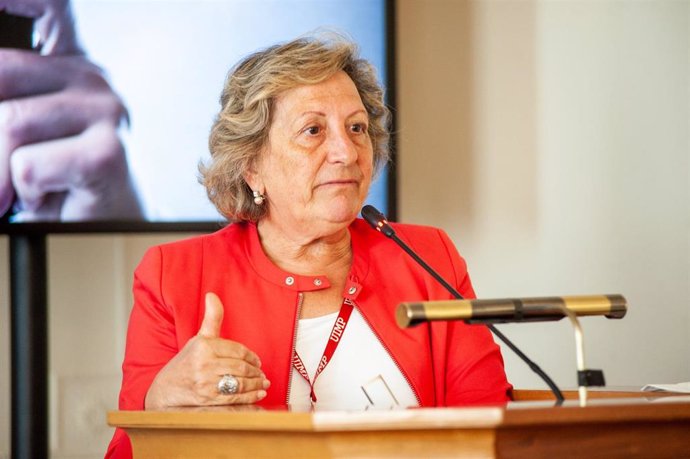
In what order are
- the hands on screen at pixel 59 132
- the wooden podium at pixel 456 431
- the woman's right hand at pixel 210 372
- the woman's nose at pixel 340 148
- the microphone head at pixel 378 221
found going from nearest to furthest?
the wooden podium at pixel 456 431 < the woman's right hand at pixel 210 372 < the microphone head at pixel 378 221 < the woman's nose at pixel 340 148 < the hands on screen at pixel 59 132

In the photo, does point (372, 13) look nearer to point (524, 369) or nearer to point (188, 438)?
point (524, 369)

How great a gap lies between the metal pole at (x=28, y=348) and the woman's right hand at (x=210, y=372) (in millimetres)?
1510

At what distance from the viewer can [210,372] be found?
180cm

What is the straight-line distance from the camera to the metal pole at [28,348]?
127 inches

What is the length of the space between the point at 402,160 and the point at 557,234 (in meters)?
0.63

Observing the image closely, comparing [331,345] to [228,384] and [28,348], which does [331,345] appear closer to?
[228,384]

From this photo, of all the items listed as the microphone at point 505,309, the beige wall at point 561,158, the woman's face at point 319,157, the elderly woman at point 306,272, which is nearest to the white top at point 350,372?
the elderly woman at point 306,272

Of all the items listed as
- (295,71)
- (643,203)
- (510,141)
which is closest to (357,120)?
(295,71)

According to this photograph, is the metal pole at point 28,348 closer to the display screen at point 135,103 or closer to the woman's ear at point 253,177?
the display screen at point 135,103

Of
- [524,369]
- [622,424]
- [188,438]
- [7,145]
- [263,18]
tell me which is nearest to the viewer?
[622,424]

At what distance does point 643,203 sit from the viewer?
12.7 feet

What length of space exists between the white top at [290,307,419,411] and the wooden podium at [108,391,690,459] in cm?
65

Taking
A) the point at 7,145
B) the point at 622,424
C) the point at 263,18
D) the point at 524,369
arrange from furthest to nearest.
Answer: the point at 524,369, the point at 263,18, the point at 7,145, the point at 622,424

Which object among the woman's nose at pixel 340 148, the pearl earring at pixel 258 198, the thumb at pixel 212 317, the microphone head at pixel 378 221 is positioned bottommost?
the thumb at pixel 212 317
